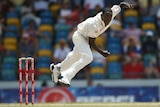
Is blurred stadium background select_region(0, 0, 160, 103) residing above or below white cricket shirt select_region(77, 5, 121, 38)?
below

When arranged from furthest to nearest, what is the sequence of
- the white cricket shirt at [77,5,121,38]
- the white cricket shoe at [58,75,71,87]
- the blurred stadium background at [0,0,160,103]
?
the blurred stadium background at [0,0,160,103] → the white cricket shirt at [77,5,121,38] → the white cricket shoe at [58,75,71,87]

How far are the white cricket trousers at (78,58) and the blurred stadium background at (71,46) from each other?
4.59m

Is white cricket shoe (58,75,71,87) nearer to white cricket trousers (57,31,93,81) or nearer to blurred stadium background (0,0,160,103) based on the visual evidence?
white cricket trousers (57,31,93,81)

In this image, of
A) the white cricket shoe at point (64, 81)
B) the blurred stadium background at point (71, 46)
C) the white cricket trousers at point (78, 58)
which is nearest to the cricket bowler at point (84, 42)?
the white cricket trousers at point (78, 58)

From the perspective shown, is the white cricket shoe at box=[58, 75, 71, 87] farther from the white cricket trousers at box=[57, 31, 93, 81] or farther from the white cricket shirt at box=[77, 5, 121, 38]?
the white cricket shirt at box=[77, 5, 121, 38]

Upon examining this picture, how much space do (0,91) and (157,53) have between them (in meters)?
4.83

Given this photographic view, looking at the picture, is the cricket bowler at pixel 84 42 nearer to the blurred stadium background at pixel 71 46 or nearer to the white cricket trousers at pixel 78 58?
the white cricket trousers at pixel 78 58

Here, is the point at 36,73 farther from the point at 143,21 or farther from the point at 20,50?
the point at 143,21

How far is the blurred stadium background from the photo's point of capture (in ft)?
55.4

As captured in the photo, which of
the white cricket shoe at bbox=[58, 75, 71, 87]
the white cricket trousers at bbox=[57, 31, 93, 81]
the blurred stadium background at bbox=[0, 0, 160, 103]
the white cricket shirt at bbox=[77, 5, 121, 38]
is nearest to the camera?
the white cricket shoe at bbox=[58, 75, 71, 87]

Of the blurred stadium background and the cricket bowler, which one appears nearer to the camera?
the cricket bowler

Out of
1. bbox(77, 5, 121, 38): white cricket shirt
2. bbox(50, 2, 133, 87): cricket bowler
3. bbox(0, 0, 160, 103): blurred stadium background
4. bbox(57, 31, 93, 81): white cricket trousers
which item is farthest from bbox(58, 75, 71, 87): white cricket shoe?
bbox(0, 0, 160, 103): blurred stadium background

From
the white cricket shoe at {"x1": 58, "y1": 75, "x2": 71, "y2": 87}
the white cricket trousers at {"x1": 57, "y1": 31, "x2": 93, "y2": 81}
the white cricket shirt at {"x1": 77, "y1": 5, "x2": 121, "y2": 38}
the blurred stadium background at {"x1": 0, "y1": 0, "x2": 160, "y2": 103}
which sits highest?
the white cricket shirt at {"x1": 77, "y1": 5, "x2": 121, "y2": 38}

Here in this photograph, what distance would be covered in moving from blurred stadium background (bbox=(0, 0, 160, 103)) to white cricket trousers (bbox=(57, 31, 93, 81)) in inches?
181
